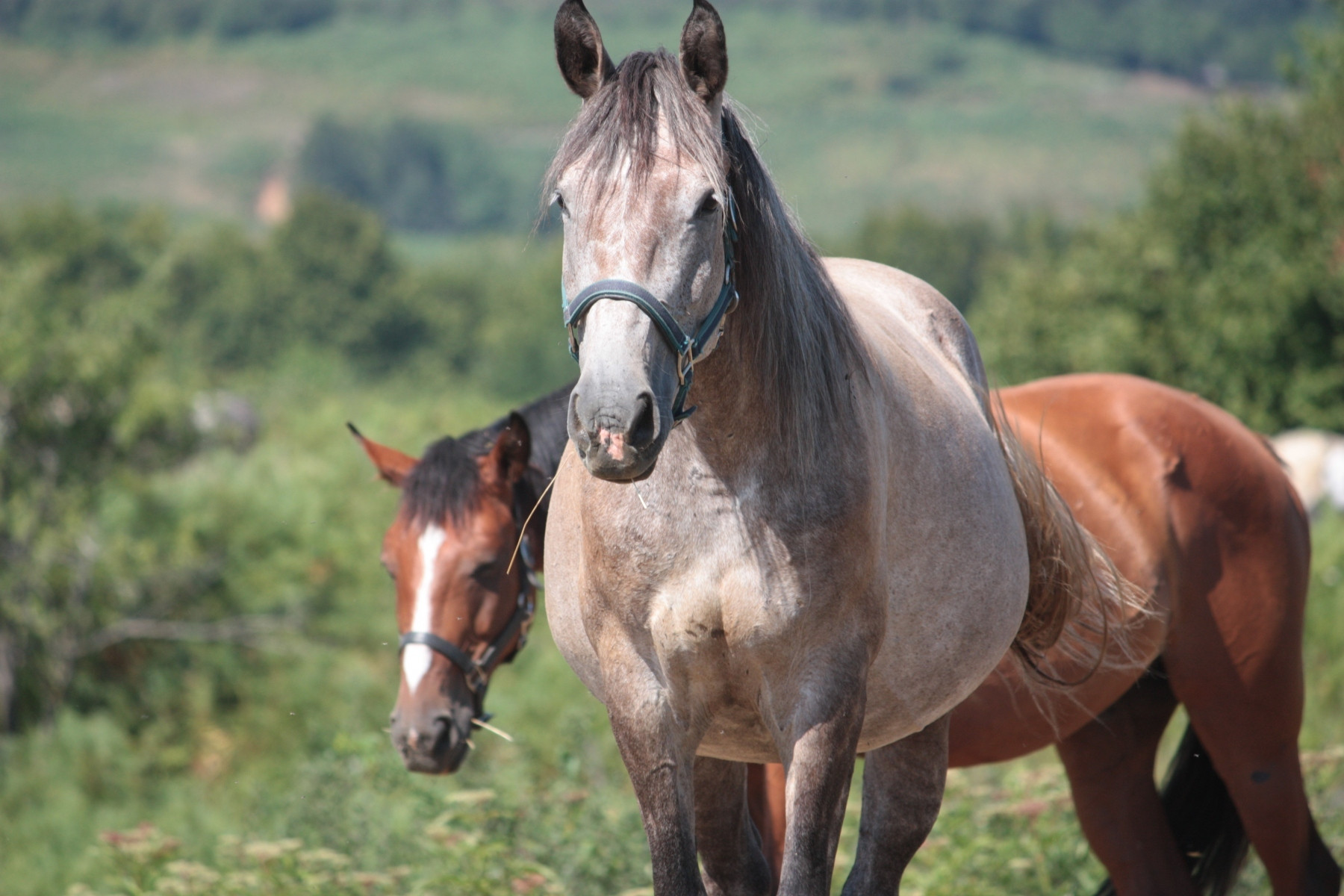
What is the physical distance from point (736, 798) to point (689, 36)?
1479 millimetres

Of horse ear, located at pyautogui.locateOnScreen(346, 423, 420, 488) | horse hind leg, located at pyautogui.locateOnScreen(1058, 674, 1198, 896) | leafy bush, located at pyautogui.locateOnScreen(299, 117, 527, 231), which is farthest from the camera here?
leafy bush, located at pyautogui.locateOnScreen(299, 117, 527, 231)

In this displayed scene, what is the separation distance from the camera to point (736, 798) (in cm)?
263

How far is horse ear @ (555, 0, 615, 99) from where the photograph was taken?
214cm

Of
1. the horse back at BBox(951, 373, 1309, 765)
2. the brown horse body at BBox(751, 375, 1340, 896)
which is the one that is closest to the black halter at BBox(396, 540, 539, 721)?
the brown horse body at BBox(751, 375, 1340, 896)

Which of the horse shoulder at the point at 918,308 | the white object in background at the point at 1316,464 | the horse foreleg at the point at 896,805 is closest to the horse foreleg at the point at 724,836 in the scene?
the horse foreleg at the point at 896,805

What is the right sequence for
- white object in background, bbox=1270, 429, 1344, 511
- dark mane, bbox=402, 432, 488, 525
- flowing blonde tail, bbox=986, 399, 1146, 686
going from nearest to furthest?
flowing blonde tail, bbox=986, 399, 1146, 686 → dark mane, bbox=402, 432, 488, 525 → white object in background, bbox=1270, 429, 1344, 511

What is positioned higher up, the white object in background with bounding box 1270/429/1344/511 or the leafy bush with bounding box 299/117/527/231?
the leafy bush with bounding box 299/117/527/231

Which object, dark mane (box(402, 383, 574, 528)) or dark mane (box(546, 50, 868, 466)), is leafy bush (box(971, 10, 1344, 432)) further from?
dark mane (box(546, 50, 868, 466))

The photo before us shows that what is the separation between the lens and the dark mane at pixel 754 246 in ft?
6.79

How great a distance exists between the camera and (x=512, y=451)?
398 centimetres

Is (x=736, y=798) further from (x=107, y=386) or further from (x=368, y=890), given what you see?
(x=107, y=386)

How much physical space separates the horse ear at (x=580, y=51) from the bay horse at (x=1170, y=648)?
183cm

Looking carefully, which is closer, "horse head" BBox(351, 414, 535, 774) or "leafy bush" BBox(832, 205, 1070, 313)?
"horse head" BBox(351, 414, 535, 774)

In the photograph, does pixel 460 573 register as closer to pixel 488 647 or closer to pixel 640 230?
pixel 488 647
